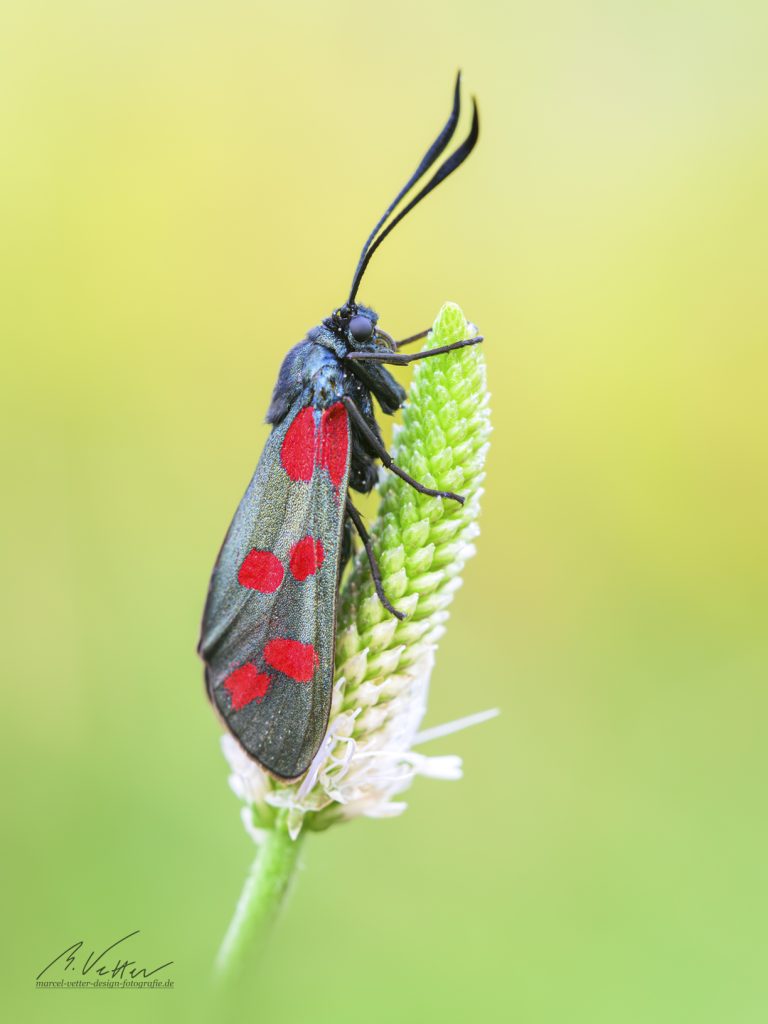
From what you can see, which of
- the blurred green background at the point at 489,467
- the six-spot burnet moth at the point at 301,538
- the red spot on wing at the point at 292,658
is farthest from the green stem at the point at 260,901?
the blurred green background at the point at 489,467

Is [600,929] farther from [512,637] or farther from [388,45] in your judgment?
[388,45]

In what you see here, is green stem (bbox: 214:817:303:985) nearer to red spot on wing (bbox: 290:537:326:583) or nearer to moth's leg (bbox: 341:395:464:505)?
red spot on wing (bbox: 290:537:326:583)

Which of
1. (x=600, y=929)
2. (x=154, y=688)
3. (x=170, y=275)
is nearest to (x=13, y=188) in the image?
(x=170, y=275)

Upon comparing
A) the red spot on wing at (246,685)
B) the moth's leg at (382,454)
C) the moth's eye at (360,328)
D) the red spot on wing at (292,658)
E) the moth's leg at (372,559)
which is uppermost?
the moth's eye at (360,328)

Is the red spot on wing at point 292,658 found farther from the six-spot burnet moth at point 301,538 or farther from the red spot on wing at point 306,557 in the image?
the red spot on wing at point 306,557

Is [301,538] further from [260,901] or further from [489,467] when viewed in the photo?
[489,467]

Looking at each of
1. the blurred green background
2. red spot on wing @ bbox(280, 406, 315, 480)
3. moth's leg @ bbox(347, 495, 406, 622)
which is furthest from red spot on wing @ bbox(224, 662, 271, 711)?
the blurred green background
